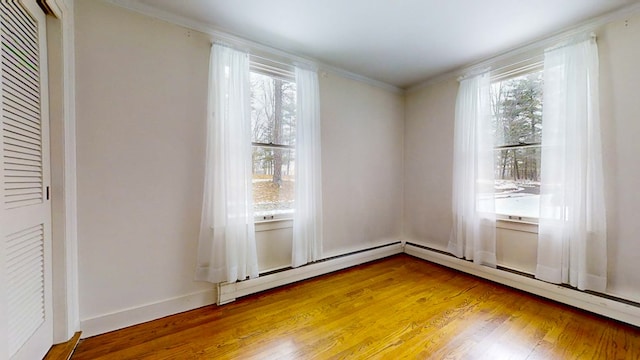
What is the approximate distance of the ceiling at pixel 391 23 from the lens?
2004 mm

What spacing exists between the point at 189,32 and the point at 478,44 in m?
2.83

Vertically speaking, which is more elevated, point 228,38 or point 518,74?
point 228,38

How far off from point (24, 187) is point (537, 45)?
4252 mm

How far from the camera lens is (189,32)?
87.8 inches

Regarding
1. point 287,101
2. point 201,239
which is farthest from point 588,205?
point 201,239

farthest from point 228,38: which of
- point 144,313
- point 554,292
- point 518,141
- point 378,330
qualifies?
point 554,292

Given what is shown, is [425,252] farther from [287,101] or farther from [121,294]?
[121,294]

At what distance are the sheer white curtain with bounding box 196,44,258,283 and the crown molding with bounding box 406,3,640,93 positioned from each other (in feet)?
8.57

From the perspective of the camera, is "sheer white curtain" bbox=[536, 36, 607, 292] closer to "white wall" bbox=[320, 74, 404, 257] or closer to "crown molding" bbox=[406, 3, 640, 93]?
"crown molding" bbox=[406, 3, 640, 93]

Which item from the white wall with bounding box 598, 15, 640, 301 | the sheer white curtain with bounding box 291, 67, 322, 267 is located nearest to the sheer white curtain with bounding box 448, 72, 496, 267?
the white wall with bounding box 598, 15, 640, 301

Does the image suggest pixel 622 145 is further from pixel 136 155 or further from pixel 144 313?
pixel 144 313

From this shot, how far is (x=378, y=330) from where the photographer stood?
6.41 feet

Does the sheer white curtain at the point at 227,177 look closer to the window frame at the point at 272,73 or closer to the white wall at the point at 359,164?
the window frame at the point at 272,73

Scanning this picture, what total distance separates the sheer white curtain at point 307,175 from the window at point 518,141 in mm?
2056
